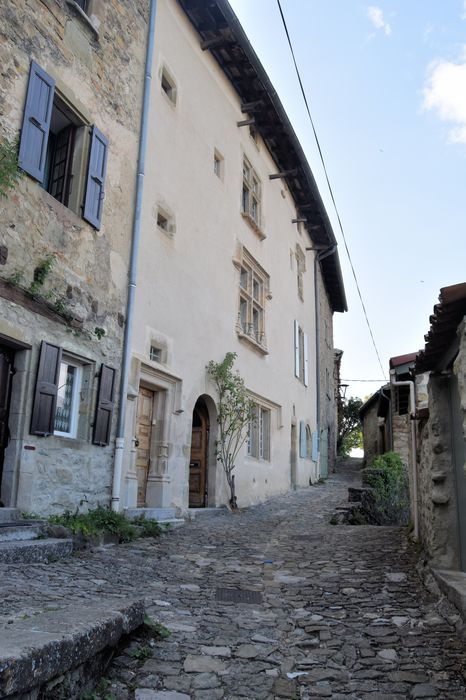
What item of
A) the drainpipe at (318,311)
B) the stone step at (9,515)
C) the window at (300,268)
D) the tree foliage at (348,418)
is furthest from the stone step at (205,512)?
the tree foliage at (348,418)

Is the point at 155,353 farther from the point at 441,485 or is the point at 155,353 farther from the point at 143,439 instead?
the point at 441,485

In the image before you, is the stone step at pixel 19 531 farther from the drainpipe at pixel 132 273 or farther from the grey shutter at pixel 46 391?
the drainpipe at pixel 132 273

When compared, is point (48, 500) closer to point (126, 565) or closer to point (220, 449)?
point (126, 565)

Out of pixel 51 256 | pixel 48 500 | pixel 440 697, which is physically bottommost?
pixel 440 697

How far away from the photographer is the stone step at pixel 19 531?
16.4 ft

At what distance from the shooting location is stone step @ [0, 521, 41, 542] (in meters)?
4.99

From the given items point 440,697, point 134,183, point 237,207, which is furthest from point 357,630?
point 237,207

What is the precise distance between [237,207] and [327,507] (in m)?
6.06

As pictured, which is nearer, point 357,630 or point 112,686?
point 112,686

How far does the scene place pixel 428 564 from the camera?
489 cm

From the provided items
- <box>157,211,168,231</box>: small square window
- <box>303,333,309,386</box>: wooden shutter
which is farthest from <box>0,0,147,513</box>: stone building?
<box>303,333,309,386</box>: wooden shutter

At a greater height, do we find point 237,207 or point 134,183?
point 237,207

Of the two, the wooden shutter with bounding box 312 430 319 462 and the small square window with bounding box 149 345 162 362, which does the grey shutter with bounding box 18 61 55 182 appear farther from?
the wooden shutter with bounding box 312 430 319 462

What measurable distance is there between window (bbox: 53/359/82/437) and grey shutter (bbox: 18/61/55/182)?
2040mm
